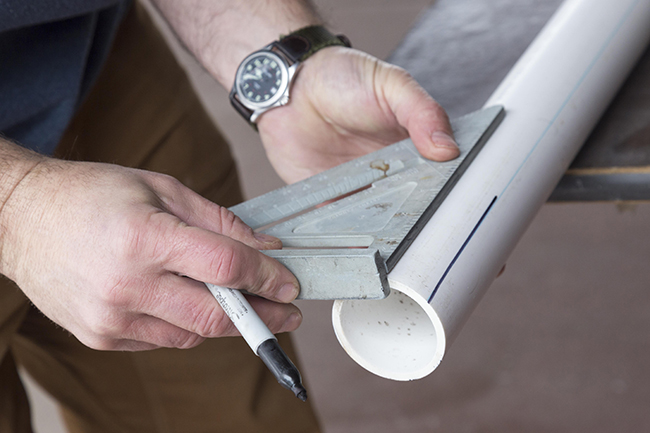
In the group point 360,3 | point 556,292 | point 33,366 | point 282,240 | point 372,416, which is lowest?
point 556,292

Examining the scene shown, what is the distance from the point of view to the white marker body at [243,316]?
633mm

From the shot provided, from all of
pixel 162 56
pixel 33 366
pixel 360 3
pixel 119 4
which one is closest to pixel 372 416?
pixel 33 366

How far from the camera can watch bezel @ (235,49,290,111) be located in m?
1.08

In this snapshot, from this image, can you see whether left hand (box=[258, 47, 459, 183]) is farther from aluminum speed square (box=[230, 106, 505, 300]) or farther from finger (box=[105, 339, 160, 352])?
finger (box=[105, 339, 160, 352])

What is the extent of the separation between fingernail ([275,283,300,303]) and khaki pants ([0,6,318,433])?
70 cm

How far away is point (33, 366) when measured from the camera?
4.33 feet

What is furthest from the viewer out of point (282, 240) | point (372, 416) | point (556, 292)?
point (556, 292)

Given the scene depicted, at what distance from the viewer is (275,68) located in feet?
3.58

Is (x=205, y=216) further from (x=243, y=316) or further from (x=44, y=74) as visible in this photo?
(x=44, y=74)

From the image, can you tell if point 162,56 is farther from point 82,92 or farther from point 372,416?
point 372,416

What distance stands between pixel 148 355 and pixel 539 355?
4.26 ft

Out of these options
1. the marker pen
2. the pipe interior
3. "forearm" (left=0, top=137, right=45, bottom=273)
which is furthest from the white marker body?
"forearm" (left=0, top=137, right=45, bottom=273)

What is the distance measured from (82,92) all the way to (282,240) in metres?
0.64

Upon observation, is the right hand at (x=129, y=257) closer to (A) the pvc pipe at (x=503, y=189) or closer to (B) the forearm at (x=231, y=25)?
(A) the pvc pipe at (x=503, y=189)
